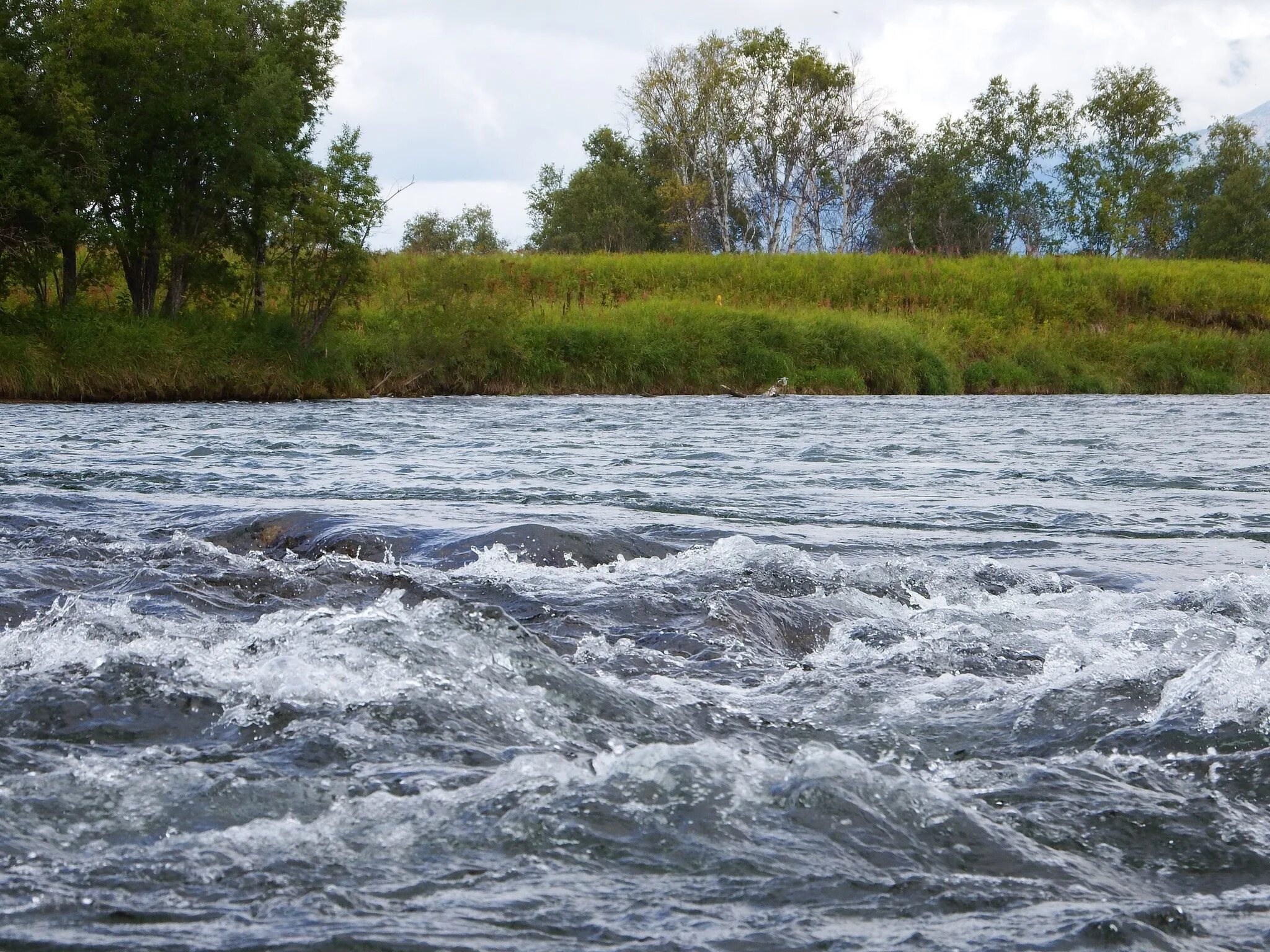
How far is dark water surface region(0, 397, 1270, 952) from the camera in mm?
2494

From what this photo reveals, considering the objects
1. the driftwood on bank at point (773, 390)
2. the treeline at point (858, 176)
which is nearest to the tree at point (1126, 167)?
the treeline at point (858, 176)

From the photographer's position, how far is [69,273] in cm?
2830

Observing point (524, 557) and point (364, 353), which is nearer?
point (524, 557)

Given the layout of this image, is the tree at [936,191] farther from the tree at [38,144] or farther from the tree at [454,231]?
the tree at [38,144]

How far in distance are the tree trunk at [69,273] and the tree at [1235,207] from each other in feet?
187

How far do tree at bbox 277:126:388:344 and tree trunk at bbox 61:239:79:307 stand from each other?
4594mm

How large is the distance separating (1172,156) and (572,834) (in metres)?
69.4

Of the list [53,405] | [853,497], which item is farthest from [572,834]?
[53,405]

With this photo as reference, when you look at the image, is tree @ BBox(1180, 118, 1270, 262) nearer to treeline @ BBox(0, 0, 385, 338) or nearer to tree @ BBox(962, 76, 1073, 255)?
tree @ BBox(962, 76, 1073, 255)

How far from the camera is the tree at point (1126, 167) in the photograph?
193ft

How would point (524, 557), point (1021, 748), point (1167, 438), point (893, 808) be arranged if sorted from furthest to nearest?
1. point (1167, 438)
2. point (524, 557)
3. point (1021, 748)
4. point (893, 808)

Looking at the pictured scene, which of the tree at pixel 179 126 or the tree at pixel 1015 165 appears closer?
the tree at pixel 179 126

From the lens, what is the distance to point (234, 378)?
26391mm

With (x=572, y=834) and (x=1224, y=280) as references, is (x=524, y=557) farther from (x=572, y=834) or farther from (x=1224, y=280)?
(x=1224, y=280)
